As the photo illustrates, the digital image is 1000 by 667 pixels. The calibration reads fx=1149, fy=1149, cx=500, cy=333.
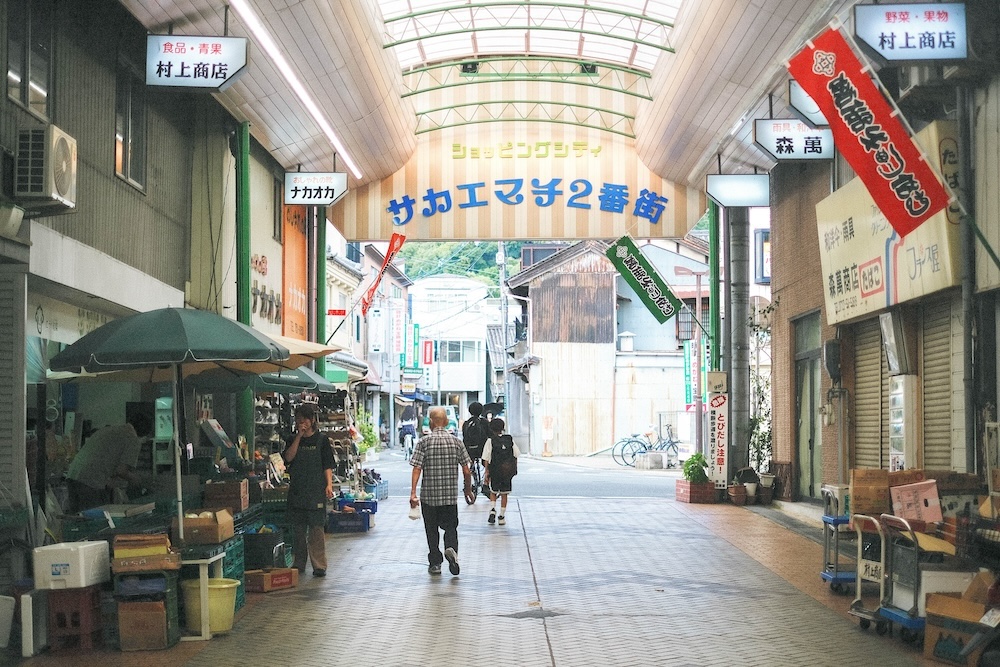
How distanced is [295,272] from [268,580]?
42.8 feet

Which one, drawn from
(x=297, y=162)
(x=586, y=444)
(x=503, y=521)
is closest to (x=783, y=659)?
A: (x=503, y=521)

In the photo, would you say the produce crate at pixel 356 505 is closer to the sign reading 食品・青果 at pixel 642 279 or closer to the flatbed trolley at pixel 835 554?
the flatbed trolley at pixel 835 554

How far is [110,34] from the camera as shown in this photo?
43.1 ft

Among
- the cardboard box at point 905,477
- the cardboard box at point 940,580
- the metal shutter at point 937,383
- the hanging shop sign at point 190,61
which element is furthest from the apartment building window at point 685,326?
the cardboard box at point 940,580

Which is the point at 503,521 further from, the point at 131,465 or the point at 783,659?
the point at 783,659

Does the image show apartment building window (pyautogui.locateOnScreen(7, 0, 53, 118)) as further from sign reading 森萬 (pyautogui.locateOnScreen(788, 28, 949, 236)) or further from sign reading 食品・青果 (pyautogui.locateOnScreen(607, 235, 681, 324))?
sign reading 食品・青果 (pyautogui.locateOnScreen(607, 235, 681, 324))

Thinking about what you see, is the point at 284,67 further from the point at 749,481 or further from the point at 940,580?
the point at 940,580

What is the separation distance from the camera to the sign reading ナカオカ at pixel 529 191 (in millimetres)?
24312

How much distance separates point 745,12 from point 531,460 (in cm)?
2888

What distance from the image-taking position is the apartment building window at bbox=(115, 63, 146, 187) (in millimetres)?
13562

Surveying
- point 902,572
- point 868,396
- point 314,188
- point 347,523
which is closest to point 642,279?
point 314,188

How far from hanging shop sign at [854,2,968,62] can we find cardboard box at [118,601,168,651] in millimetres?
7855

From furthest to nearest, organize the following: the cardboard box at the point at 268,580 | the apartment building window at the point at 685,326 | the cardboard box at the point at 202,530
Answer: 1. the apartment building window at the point at 685,326
2. the cardboard box at the point at 268,580
3. the cardboard box at the point at 202,530

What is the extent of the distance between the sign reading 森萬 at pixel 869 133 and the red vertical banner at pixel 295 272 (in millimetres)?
13752
